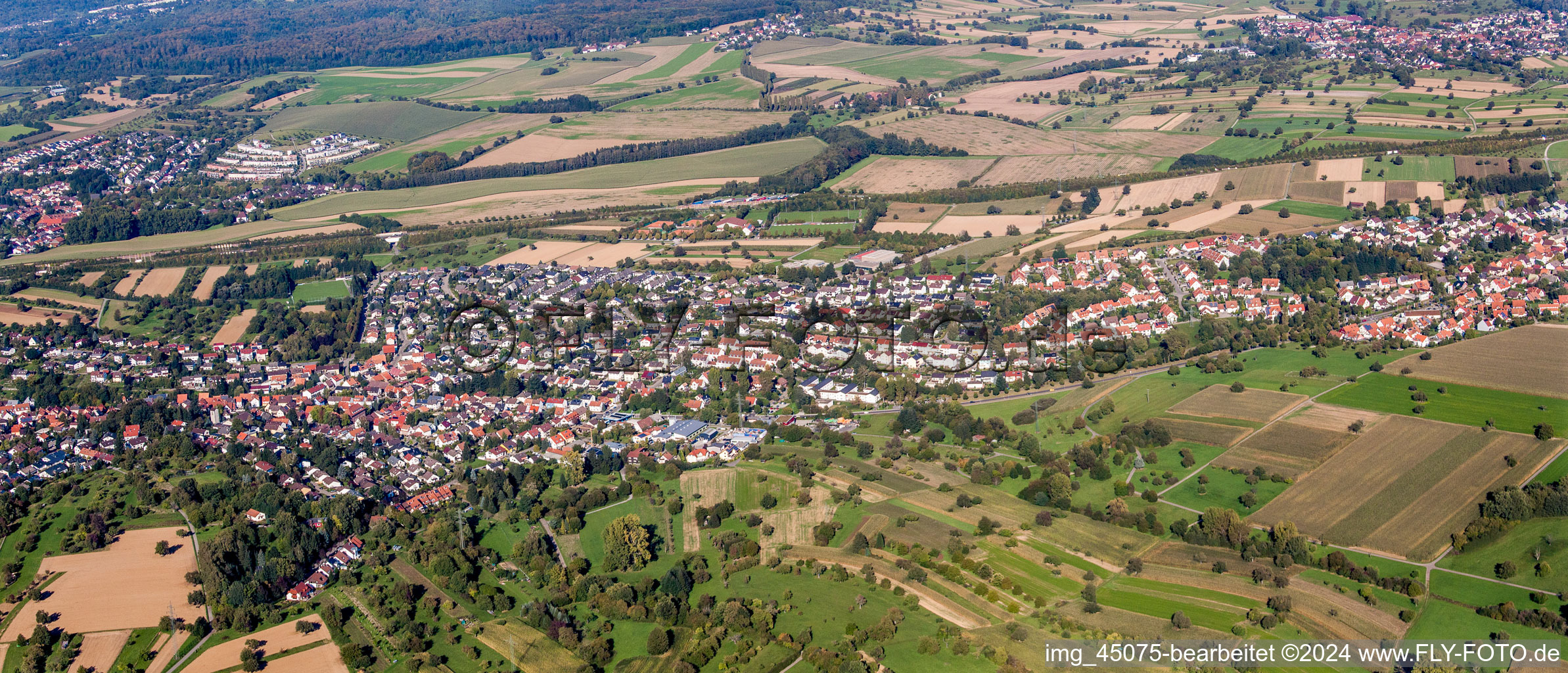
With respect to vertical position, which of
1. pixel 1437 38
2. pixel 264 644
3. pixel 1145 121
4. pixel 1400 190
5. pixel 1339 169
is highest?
pixel 1437 38

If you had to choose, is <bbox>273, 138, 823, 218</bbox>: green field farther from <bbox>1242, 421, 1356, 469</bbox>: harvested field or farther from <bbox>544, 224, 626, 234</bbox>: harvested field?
<bbox>1242, 421, 1356, 469</bbox>: harvested field

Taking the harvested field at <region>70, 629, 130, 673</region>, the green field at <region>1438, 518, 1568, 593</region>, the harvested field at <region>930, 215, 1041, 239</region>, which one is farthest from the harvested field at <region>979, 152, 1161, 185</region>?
the harvested field at <region>70, 629, 130, 673</region>

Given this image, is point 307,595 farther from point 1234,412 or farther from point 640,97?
point 640,97

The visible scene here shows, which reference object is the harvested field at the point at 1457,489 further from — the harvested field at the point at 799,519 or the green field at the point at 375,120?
the green field at the point at 375,120

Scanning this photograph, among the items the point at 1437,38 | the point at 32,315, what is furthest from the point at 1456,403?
the point at 1437,38

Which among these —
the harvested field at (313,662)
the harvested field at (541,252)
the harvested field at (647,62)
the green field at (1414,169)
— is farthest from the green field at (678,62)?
the harvested field at (313,662)

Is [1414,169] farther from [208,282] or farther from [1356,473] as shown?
[208,282]
